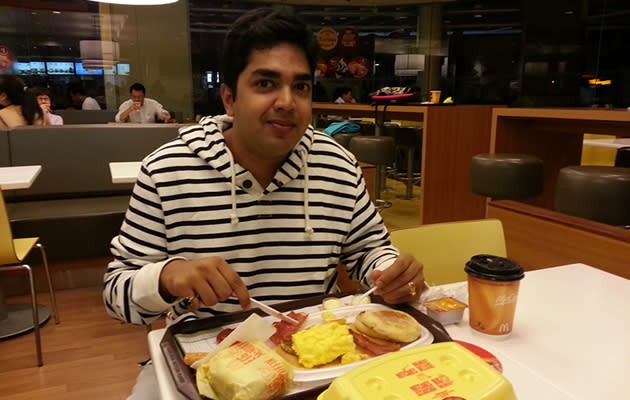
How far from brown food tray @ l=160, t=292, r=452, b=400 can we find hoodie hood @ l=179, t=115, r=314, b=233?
0.31 meters

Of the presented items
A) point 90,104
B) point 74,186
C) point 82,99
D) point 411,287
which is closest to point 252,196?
point 411,287

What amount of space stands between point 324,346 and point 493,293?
0.34 metres

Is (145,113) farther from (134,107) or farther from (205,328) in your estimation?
(205,328)

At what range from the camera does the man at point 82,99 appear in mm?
8188

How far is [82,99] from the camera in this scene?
27.7 feet

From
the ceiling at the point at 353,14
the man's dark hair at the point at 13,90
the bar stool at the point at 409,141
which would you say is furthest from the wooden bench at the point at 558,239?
the ceiling at the point at 353,14

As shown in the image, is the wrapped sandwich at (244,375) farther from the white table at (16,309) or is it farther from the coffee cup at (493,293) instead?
the white table at (16,309)

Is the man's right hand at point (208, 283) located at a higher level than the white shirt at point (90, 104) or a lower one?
lower

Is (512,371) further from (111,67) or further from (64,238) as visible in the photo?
(111,67)

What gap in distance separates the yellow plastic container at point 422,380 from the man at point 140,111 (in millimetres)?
6036

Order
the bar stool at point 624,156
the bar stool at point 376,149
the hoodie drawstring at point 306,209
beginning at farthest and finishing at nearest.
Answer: the bar stool at point 376,149 < the bar stool at point 624,156 < the hoodie drawstring at point 306,209

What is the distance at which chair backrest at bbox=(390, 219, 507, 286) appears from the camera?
1466 mm

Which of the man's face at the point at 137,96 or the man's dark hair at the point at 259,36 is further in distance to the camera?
the man's face at the point at 137,96

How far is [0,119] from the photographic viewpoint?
172 inches
